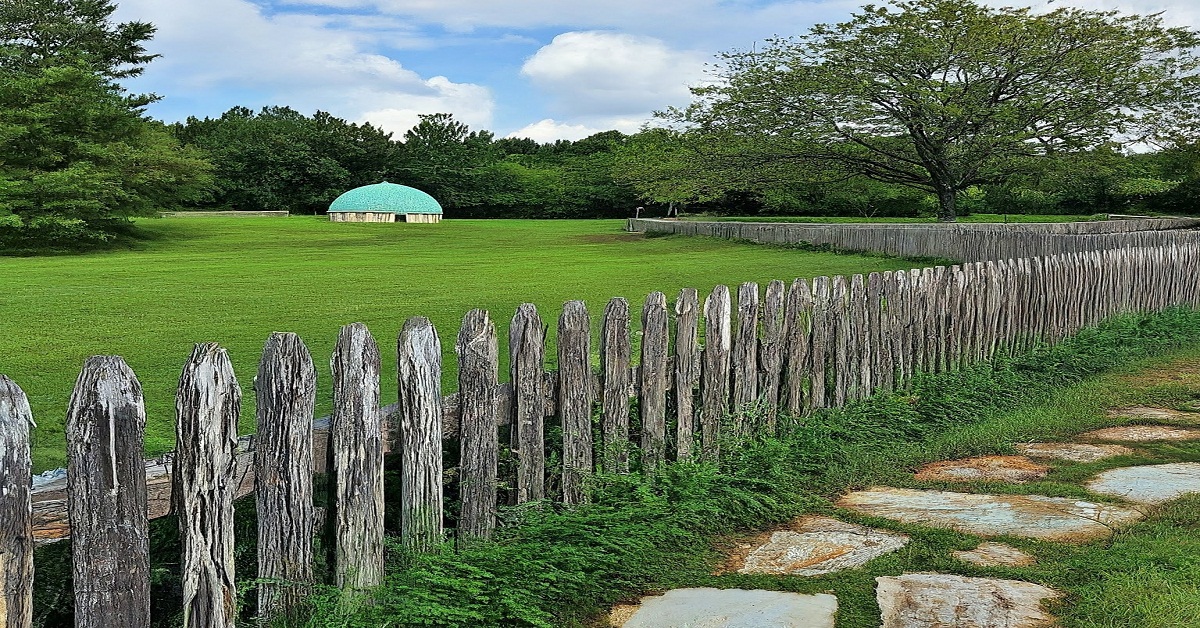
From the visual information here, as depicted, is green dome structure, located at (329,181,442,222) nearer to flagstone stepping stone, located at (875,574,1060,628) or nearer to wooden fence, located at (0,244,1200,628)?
wooden fence, located at (0,244,1200,628)

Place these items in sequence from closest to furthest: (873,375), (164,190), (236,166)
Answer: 1. (873,375)
2. (164,190)
3. (236,166)

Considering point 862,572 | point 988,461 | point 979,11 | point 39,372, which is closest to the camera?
point 862,572

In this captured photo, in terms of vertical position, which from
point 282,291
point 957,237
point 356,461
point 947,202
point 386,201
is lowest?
point 282,291

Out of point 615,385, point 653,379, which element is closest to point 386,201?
point 653,379

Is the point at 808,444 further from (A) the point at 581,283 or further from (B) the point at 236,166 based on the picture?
(B) the point at 236,166

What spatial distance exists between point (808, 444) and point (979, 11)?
32575 millimetres

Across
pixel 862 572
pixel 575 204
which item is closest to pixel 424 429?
pixel 862 572

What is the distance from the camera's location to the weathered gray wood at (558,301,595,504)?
405 cm

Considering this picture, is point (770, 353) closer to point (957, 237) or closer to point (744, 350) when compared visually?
point (744, 350)

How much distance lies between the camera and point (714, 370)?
4969 mm

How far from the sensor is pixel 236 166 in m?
68.6

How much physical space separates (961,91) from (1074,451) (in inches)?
1152

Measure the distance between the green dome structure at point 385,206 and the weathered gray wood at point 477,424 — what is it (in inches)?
2283

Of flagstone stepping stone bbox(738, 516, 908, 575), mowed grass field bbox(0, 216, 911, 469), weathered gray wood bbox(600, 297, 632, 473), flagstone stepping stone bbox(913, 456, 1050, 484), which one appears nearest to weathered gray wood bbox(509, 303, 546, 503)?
weathered gray wood bbox(600, 297, 632, 473)
